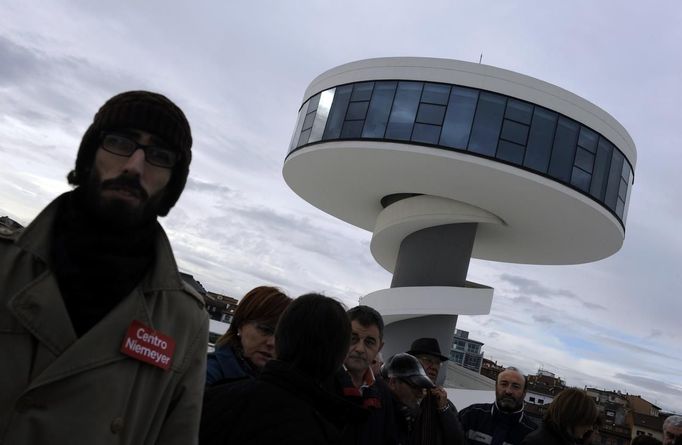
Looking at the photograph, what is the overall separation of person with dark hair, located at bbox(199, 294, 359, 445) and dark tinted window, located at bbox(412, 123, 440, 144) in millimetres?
16736

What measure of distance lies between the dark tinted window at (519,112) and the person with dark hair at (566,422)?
15.3m

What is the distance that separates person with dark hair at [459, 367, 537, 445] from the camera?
596 centimetres

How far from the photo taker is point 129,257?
1.86m

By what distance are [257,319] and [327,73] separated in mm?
19434

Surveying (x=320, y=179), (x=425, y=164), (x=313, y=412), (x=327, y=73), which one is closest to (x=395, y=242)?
(x=320, y=179)

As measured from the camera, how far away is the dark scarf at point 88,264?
173 centimetres

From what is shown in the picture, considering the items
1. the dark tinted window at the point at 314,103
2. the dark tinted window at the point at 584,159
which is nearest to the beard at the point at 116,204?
the dark tinted window at the point at 584,159

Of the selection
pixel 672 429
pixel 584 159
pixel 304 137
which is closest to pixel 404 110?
pixel 304 137

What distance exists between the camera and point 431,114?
19.2m

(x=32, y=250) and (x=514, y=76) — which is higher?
(x=514, y=76)

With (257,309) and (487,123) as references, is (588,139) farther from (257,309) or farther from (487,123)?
(257,309)

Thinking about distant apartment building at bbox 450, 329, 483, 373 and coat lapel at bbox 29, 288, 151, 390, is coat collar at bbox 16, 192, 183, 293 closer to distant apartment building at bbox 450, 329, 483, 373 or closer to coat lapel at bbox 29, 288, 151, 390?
coat lapel at bbox 29, 288, 151, 390

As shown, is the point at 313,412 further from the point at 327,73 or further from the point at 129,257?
the point at 327,73

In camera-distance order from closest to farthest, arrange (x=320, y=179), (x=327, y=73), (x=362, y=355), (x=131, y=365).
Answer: (x=131, y=365) → (x=362, y=355) → (x=327, y=73) → (x=320, y=179)
